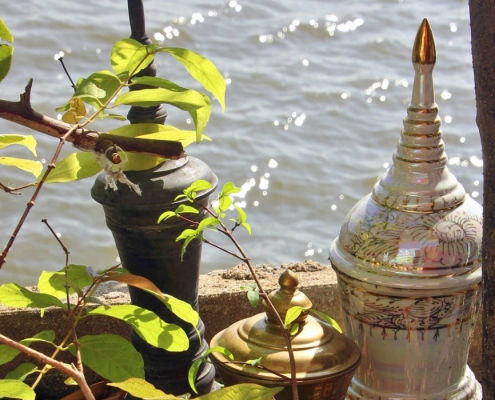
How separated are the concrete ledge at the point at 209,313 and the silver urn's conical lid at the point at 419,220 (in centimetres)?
54

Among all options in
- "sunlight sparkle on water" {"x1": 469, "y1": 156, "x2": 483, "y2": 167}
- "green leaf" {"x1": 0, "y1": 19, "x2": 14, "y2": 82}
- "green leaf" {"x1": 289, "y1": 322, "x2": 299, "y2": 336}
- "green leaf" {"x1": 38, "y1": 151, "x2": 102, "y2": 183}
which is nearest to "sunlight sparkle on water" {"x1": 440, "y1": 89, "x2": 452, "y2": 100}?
"sunlight sparkle on water" {"x1": 469, "y1": 156, "x2": 483, "y2": 167}

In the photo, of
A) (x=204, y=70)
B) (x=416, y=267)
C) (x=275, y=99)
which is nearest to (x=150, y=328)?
(x=204, y=70)

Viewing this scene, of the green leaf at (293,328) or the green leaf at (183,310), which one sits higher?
the green leaf at (183,310)

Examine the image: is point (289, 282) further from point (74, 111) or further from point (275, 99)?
point (275, 99)

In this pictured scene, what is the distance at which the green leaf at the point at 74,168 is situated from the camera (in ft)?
4.04

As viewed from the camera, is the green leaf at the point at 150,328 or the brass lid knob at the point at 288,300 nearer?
the green leaf at the point at 150,328

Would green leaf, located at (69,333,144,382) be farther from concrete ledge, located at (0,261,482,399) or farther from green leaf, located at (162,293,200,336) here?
concrete ledge, located at (0,261,482,399)

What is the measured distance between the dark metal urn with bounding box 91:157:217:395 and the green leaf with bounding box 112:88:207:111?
0.48m

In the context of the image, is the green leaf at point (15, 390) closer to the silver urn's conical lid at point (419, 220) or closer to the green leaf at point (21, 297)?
the green leaf at point (21, 297)

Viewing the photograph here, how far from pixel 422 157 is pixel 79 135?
2.25 feet

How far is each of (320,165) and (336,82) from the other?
895 mm

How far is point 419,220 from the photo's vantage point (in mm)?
1530

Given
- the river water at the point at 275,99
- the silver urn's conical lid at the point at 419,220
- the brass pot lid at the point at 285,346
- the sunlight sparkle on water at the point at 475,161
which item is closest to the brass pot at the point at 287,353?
the brass pot lid at the point at 285,346

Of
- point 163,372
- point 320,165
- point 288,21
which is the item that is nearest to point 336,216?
point 320,165
